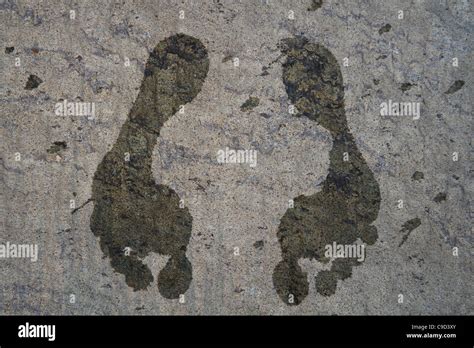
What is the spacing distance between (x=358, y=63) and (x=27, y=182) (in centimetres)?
164

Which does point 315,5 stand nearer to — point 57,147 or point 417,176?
point 417,176

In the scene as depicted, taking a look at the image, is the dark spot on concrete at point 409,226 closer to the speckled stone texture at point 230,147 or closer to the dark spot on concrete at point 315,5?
the speckled stone texture at point 230,147

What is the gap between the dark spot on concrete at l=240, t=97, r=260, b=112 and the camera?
249 cm

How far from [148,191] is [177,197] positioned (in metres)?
0.14

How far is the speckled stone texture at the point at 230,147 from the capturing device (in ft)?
8.05

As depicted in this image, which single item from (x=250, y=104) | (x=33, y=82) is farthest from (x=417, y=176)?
(x=33, y=82)

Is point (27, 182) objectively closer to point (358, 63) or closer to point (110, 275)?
point (110, 275)

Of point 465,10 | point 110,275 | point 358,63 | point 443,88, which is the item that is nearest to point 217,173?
point 110,275

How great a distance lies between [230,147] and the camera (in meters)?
2.49

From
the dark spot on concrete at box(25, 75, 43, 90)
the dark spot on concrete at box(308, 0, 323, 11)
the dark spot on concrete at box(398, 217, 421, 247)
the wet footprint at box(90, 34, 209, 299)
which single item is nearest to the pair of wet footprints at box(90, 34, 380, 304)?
the wet footprint at box(90, 34, 209, 299)

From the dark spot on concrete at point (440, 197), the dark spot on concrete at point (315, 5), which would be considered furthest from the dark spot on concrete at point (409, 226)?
the dark spot on concrete at point (315, 5)

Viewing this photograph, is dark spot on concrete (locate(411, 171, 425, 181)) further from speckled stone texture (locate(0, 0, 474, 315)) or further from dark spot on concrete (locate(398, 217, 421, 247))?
dark spot on concrete (locate(398, 217, 421, 247))

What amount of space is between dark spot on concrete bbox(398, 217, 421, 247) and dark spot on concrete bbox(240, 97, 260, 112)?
895 millimetres
